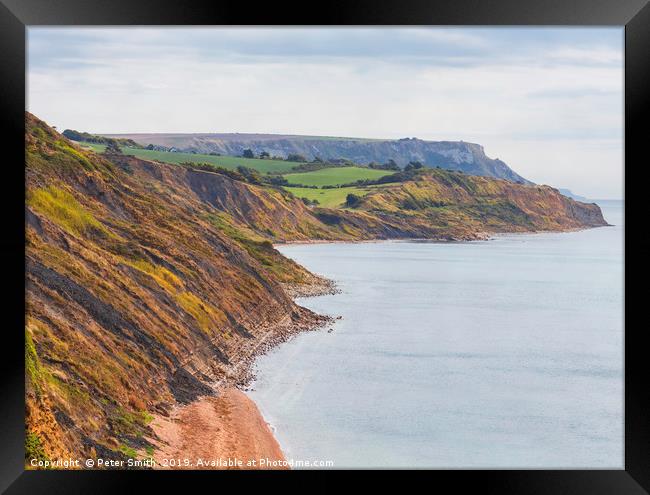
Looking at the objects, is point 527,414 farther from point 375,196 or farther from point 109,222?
point 375,196

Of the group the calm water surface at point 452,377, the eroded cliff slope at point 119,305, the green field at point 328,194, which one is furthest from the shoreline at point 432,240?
the eroded cliff slope at point 119,305

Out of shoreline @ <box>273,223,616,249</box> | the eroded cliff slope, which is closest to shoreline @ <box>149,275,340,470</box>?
the eroded cliff slope

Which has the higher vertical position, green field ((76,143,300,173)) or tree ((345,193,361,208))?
green field ((76,143,300,173))

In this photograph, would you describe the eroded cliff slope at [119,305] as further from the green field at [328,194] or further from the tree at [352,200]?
the green field at [328,194]

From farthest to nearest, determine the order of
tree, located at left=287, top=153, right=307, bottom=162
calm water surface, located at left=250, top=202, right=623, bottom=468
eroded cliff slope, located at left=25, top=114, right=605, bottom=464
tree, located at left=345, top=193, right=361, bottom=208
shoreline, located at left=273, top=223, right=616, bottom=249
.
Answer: tree, located at left=287, top=153, right=307, bottom=162 → tree, located at left=345, top=193, right=361, bottom=208 → shoreline, located at left=273, top=223, right=616, bottom=249 → calm water surface, located at left=250, top=202, right=623, bottom=468 → eroded cliff slope, located at left=25, top=114, right=605, bottom=464

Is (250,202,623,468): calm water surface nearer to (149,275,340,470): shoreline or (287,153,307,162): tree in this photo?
(149,275,340,470): shoreline

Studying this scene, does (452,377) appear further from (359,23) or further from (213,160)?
(213,160)

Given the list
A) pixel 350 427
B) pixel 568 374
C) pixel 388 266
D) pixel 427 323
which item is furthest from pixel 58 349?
pixel 388 266
